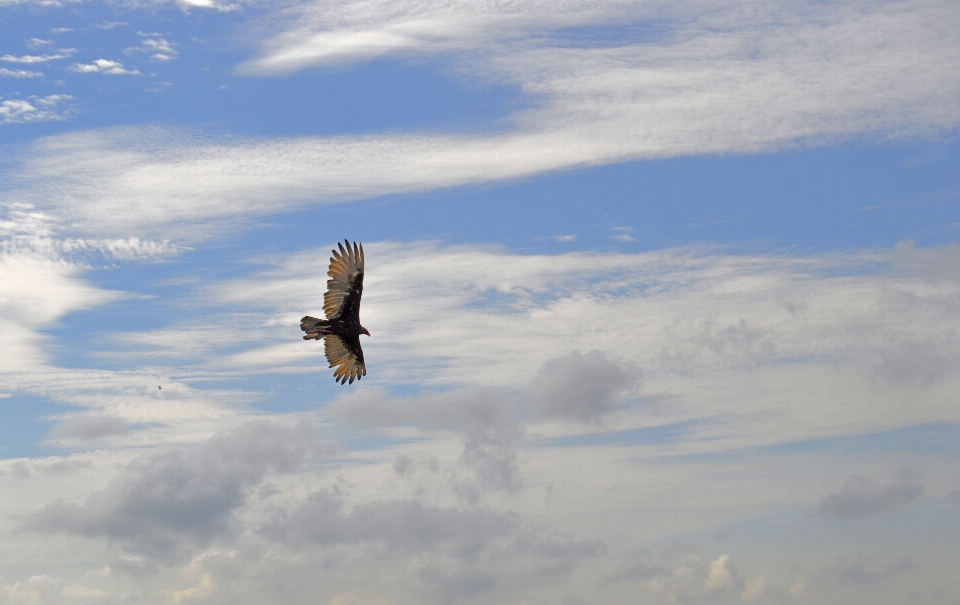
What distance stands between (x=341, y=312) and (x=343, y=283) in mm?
2263

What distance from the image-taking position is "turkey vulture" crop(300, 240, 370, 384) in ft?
300

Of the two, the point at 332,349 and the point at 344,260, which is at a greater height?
the point at 344,260

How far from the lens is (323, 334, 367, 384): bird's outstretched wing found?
9469 centimetres

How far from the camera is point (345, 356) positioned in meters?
95.4

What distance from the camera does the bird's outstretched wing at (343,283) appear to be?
300 feet

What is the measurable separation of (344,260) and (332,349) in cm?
711

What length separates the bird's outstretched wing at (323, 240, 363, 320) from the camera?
300ft

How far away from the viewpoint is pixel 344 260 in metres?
91.6

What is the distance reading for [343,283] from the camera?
91.6 m

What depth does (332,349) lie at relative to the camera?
9488cm

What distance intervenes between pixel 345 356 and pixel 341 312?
4176 millimetres

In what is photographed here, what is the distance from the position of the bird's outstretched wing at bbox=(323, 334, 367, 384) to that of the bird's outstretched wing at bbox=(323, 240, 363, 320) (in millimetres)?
2584

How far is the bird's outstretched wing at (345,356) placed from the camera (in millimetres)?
94688
